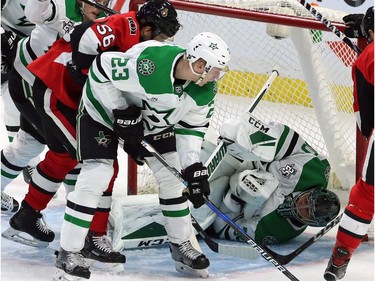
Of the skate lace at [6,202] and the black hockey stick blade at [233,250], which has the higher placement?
the black hockey stick blade at [233,250]

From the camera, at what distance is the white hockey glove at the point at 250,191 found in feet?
12.9

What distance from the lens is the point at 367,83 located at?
3.26 meters

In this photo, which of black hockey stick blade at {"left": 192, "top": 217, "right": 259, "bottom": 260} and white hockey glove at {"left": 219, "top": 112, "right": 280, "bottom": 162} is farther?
white hockey glove at {"left": 219, "top": 112, "right": 280, "bottom": 162}

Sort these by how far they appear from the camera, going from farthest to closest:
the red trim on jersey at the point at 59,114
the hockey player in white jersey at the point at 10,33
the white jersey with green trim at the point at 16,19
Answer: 1. the white jersey with green trim at the point at 16,19
2. the hockey player in white jersey at the point at 10,33
3. the red trim on jersey at the point at 59,114

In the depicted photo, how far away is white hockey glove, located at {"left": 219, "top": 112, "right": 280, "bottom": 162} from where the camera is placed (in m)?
3.99

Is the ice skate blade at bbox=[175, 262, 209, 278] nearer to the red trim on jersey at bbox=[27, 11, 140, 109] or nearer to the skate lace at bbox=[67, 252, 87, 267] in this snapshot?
the skate lace at bbox=[67, 252, 87, 267]

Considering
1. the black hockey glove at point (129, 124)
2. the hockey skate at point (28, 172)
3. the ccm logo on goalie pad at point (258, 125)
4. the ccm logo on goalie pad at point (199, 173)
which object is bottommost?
the hockey skate at point (28, 172)

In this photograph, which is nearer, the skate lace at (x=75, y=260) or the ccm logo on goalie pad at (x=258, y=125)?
the skate lace at (x=75, y=260)

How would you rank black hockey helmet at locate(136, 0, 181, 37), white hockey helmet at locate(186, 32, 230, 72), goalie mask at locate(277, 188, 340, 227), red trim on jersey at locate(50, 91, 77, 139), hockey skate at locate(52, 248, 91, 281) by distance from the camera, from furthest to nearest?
1. goalie mask at locate(277, 188, 340, 227)
2. red trim on jersey at locate(50, 91, 77, 139)
3. black hockey helmet at locate(136, 0, 181, 37)
4. hockey skate at locate(52, 248, 91, 281)
5. white hockey helmet at locate(186, 32, 230, 72)

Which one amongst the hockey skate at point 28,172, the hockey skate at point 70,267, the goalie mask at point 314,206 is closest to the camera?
the hockey skate at point 70,267

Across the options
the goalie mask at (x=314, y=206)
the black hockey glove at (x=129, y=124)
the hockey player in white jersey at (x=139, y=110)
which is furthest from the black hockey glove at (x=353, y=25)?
the black hockey glove at (x=129, y=124)

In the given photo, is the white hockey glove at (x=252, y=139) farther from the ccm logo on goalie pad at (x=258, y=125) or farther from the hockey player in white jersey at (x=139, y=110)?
the hockey player in white jersey at (x=139, y=110)

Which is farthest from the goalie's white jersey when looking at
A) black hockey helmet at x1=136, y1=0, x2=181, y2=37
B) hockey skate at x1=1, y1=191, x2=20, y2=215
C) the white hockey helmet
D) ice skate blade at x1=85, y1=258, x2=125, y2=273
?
the white hockey helmet

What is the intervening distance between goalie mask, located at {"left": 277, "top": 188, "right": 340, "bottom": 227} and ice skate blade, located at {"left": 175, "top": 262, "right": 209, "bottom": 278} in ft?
1.58
